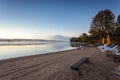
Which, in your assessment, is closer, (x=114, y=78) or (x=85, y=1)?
(x=114, y=78)

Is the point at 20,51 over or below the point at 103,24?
below

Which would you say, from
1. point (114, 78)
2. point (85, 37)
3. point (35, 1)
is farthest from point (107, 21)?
point (114, 78)

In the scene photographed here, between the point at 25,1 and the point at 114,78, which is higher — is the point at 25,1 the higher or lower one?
the higher one

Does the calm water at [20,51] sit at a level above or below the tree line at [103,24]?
below

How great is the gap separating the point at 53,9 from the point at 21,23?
300 inches

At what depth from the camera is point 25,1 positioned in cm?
1652

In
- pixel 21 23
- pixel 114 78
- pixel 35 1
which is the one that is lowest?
pixel 114 78

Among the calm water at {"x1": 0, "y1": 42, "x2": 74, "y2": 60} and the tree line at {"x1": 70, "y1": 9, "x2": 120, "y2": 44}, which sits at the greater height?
the tree line at {"x1": 70, "y1": 9, "x2": 120, "y2": 44}

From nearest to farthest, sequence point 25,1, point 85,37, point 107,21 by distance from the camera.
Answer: point 25,1, point 107,21, point 85,37

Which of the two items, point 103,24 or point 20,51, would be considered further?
point 103,24

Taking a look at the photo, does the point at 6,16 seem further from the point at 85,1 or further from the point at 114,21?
the point at 114,21

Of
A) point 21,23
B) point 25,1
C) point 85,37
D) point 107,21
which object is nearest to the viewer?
point 25,1

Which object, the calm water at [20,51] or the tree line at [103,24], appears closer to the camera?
the calm water at [20,51]

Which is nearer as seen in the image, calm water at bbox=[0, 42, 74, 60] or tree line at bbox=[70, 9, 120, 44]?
calm water at bbox=[0, 42, 74, 60]
